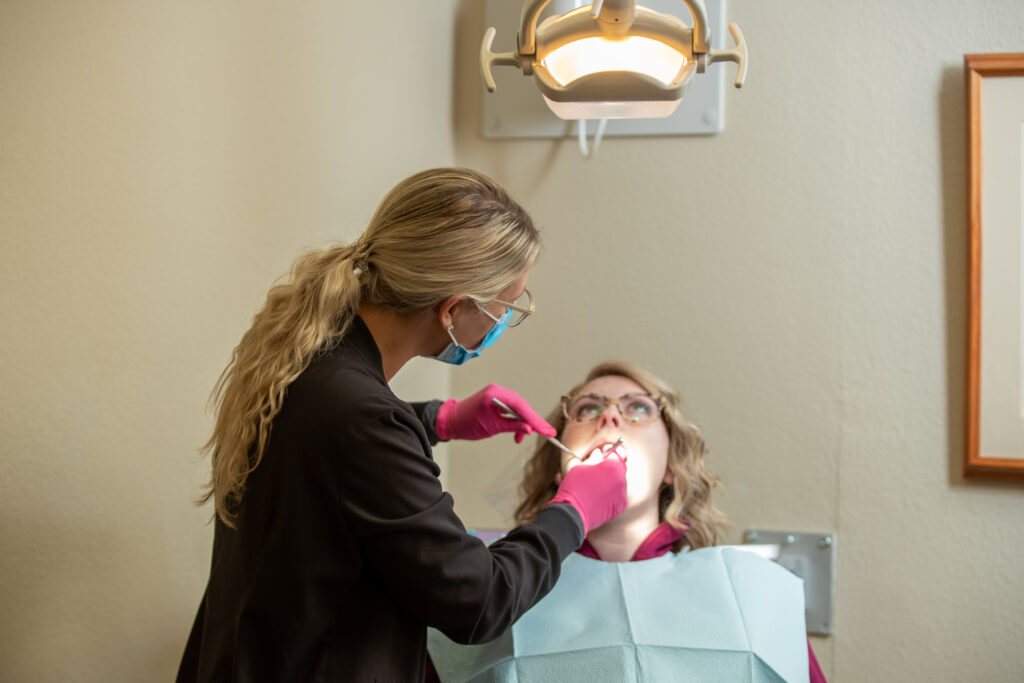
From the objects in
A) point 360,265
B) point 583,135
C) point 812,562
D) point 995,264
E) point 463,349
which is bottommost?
point 812,562

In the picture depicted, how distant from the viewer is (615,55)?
1157 millimetres

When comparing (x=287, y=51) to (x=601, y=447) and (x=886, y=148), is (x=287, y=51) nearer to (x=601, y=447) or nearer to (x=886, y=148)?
(x=601, y=447)

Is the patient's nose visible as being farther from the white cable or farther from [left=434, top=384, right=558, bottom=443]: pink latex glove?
the white cable

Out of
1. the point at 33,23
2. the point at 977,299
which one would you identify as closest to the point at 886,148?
the point at 977,299

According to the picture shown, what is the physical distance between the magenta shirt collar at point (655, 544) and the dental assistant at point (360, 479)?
45cm

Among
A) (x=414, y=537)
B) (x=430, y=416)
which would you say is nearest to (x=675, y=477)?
(x=430, y=416)

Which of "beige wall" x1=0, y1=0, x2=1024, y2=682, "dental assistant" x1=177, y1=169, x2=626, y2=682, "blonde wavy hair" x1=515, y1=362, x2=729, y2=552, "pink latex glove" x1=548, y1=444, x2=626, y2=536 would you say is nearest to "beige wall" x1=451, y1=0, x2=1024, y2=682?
"beige wall" x1=0, y1=0, x2=1024, y2=682

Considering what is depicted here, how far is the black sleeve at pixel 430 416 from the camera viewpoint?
157cm

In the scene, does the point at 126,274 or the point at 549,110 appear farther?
the point at 549,110

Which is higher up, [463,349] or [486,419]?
[463,349]

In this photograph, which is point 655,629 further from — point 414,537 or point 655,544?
point 414,537

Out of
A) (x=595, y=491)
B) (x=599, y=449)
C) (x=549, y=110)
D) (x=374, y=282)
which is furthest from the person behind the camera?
(x=549, y=110)

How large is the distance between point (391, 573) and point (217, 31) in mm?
860

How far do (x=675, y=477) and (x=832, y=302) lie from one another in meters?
0.62
